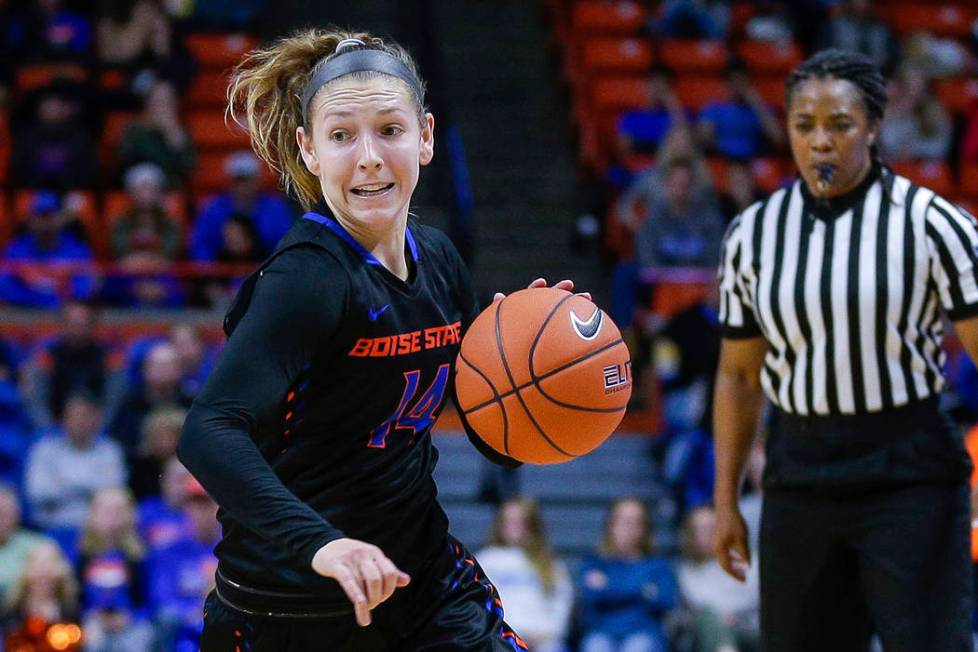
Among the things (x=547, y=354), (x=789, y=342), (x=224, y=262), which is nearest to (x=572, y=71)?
(x=224, y=262)

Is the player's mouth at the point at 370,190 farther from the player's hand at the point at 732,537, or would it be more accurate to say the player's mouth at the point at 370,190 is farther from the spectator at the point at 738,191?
the spectator at the point at 738,191

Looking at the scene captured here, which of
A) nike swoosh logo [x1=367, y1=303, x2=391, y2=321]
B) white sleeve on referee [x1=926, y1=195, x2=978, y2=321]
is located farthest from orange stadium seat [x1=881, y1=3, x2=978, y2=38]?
nike swoosh logo [x1=367, y1=303, x2=391, y2=321]

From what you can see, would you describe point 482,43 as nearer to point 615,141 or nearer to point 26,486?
point 615,141

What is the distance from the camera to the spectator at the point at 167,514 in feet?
24.5

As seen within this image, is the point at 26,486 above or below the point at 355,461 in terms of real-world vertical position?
below

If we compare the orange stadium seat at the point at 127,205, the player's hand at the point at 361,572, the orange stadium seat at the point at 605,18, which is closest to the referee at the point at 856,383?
the player's hand at the point at 361,572

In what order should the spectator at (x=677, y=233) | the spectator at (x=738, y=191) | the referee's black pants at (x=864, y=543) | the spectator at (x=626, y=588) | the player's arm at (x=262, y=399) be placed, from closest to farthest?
the player's arm at (x=262, y=399)
the referee's black pants at (x=864, y=543)
the spectator at (x=626, y=588)
the spectator at (x=677, y=233)
the spectator at (x=738, y=191)

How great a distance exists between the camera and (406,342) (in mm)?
3211

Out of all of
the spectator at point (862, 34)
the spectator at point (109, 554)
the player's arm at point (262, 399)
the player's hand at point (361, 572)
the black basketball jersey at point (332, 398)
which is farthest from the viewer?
the spectator at point (862, 34)

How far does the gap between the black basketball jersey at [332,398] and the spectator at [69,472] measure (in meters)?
4.80

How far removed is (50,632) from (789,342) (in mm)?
3993

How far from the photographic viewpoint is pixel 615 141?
36.9 ft

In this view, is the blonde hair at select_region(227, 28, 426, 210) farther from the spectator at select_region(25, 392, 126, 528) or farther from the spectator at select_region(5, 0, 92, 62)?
the spectator at select_region(5, 0, 92, 62)

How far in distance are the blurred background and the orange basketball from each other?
1498 mm
